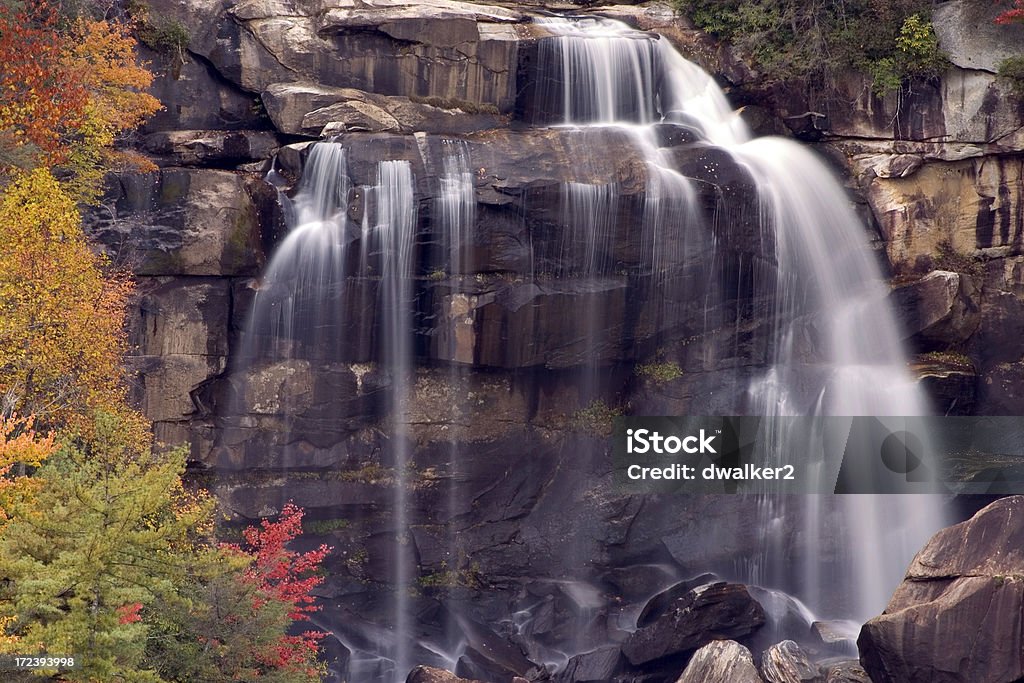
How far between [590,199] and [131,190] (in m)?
11.1

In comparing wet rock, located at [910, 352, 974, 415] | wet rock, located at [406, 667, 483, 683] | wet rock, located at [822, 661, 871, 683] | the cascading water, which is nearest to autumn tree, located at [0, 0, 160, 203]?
the cascading water

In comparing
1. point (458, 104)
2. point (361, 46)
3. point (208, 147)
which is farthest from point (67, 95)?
point (458, 104)

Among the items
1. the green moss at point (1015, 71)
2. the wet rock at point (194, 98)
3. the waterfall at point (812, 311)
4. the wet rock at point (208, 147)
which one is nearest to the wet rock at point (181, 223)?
the wet rock at point (208, 147)

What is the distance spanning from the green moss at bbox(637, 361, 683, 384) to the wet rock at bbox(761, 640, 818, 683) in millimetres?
7881

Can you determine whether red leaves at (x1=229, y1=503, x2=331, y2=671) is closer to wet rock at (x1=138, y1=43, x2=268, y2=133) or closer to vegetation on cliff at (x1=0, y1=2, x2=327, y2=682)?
vegetation on cliff at (x1=0, y1=2, x2=327, y2=682)

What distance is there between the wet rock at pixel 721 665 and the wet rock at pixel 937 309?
10523mm

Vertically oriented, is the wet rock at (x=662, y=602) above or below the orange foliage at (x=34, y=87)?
below

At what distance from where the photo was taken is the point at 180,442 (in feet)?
84.6

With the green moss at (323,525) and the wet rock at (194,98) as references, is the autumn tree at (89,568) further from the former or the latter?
the wet rock at (194,98)

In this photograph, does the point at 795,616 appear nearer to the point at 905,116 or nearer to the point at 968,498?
the point at 968,498

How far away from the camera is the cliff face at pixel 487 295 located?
25.8 m

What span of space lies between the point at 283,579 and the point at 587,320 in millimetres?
9528

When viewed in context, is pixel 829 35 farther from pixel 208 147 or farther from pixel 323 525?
pixel 323 525

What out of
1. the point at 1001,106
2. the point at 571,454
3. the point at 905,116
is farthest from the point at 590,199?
the point at 1001,106
